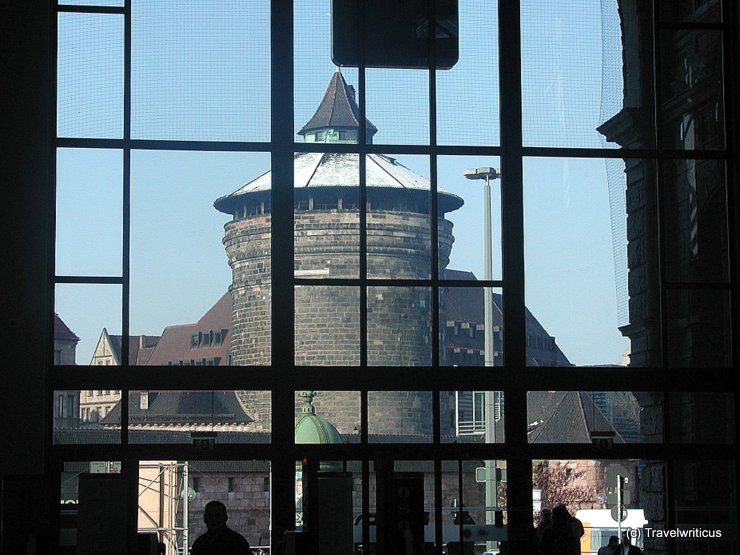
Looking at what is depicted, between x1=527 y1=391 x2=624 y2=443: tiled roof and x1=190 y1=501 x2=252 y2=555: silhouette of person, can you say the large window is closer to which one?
x1=527 y1=391 x2=624 y2=443: tiled roof

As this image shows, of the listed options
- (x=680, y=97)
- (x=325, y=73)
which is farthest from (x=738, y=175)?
(x=325, y=73)

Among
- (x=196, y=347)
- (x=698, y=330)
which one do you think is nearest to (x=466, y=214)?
(x=698, y=330)

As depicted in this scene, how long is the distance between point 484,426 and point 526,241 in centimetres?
190

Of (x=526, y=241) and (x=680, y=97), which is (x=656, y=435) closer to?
(x=526, y=241)

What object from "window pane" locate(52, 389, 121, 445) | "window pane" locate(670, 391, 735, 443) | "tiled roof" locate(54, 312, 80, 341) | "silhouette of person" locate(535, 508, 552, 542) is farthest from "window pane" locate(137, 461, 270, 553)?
"window pane" locate(670, 391, 735, 443)

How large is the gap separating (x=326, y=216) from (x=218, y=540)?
482cm

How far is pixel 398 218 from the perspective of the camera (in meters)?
12.5

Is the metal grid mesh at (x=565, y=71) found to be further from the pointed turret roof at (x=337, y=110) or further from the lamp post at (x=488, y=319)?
Answer: the pointed turret roof at (x=337, y=110)

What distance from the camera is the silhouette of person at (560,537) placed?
1006cm

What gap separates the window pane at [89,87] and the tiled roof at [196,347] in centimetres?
193

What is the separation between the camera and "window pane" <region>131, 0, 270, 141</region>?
12.5 metres

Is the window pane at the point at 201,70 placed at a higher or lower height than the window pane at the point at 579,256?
higher

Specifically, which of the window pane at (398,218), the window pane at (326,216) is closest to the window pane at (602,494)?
the window pane at (398,218)

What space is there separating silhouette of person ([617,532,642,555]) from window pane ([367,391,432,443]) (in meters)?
2.07
